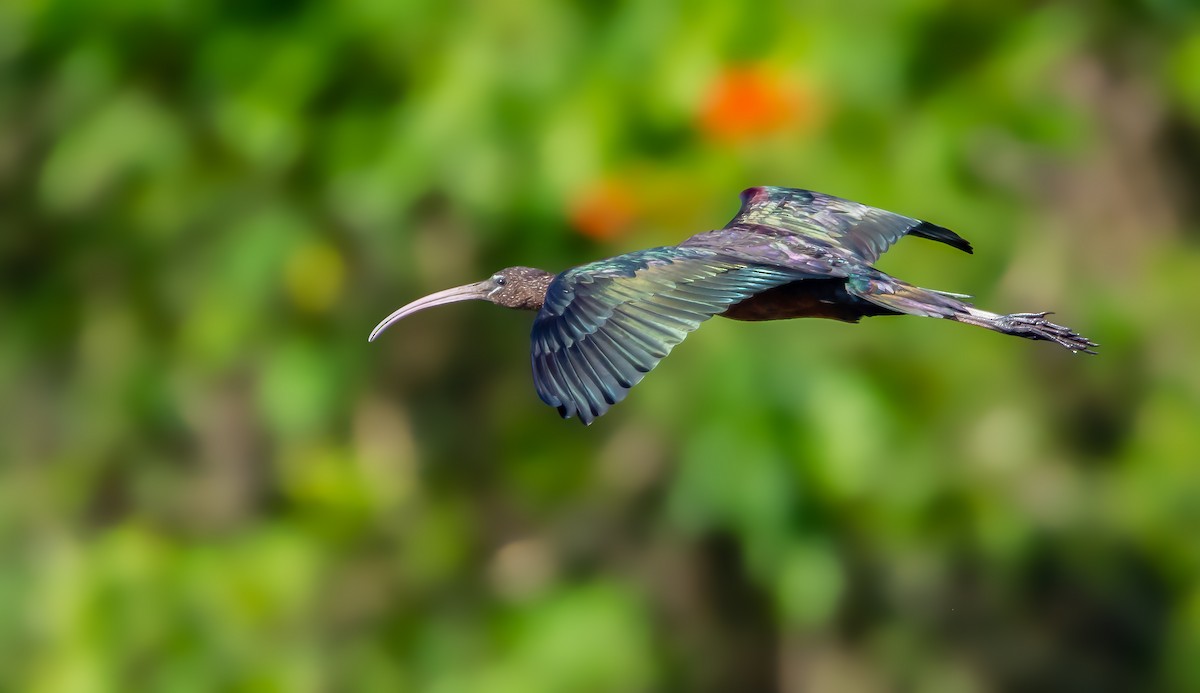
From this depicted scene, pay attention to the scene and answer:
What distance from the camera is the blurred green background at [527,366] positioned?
901cm

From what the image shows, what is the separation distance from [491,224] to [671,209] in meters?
1.03

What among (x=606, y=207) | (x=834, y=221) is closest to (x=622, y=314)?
(x=834, y=221)

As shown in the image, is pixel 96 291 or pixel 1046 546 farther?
pixel 96 291

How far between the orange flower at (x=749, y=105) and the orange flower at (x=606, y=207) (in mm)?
453

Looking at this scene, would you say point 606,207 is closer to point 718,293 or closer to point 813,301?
point 813,301

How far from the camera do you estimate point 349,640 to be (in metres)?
10.7

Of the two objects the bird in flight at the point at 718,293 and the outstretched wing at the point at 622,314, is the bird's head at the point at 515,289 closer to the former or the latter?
the bird in flight at the point at 718,293

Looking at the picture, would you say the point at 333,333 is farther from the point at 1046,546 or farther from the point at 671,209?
the point at 1046,546

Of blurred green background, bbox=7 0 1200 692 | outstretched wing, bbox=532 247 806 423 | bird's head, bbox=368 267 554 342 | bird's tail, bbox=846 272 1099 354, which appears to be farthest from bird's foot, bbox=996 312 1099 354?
blurred green background, bbox=7 0 1200 692

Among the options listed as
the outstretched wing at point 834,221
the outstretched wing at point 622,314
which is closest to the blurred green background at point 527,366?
the outstretched wing at point 834,221

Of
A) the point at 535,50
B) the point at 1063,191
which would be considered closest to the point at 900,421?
the point at 1063,191

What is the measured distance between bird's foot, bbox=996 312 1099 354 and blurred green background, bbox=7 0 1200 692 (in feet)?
9.66

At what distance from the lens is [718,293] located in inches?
208

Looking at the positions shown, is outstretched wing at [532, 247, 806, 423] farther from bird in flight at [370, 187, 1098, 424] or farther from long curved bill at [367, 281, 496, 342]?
long curved bill at [367, 281, 496, 342]
